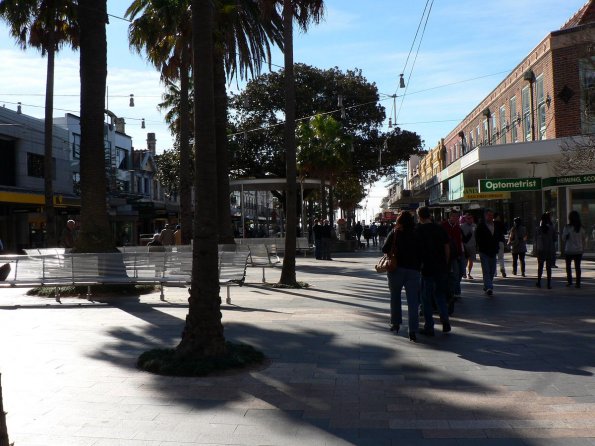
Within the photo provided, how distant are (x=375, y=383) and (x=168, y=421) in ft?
7.20

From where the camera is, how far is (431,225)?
9.03 m

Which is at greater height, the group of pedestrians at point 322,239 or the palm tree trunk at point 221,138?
the palm tree trunk at point 221,138

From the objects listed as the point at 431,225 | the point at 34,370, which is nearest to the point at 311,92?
the point at 431,225

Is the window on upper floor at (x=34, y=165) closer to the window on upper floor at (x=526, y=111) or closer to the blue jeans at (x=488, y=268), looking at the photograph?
the window on upper floor at (x=526, y=111)

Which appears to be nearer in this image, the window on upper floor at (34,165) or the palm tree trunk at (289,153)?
the palm tree trunk at (289,153)

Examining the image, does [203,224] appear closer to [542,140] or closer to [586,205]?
[542,140]

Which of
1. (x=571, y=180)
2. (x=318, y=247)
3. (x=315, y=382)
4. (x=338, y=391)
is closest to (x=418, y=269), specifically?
(x=315, y=382)

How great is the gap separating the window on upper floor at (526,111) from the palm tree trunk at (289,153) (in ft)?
48.2

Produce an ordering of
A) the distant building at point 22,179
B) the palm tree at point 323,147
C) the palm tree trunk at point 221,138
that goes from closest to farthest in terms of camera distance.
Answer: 1. the palm tree trunk at point 221,138
2. the palm tree at point 323,147
3. the distant building at point 22,179

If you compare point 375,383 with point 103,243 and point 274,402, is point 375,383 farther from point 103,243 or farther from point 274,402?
point 103,243

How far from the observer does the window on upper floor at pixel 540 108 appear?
79.7 feet

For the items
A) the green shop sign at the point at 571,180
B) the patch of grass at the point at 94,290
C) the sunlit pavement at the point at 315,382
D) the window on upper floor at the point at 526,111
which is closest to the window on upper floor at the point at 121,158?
the window on upper floor at the point at 526,111

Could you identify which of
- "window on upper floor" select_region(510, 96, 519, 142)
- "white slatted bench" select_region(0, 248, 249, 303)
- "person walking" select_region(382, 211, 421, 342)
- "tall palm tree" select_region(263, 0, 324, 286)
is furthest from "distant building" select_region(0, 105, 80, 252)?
"person walking" select_region(382, 211, 421, 342)

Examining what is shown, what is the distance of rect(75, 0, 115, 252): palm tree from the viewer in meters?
13.7
